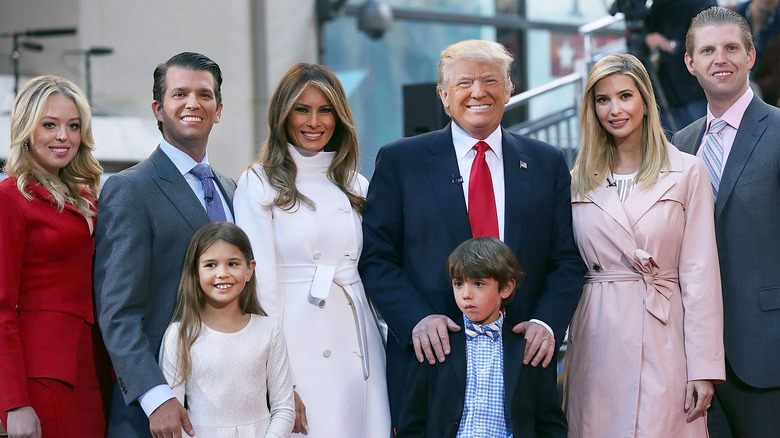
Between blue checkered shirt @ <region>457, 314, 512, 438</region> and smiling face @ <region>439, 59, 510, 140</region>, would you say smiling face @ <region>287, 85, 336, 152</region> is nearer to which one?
smiling face @ <region>439, 59, 510, 140</region>

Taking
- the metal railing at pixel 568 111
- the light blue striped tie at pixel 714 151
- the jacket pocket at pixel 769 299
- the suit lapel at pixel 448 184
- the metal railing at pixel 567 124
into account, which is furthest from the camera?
the metal railing at pixel 567 124

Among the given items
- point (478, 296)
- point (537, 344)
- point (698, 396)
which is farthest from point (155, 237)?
point (698, 396)

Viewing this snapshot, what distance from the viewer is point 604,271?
3.56 m

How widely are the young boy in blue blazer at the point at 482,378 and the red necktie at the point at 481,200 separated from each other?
202 mm

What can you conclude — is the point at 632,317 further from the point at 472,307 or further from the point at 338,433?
the point at 338,433

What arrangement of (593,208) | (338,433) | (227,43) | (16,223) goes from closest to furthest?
(16,223), (338,433), (593,208), (227,43)

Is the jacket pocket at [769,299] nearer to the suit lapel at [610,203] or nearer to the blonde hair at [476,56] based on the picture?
the suit lapel at [610,203]

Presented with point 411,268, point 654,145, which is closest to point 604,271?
point 654,145

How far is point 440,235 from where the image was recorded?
3.41m

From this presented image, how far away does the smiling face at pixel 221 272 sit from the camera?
3.14 meters

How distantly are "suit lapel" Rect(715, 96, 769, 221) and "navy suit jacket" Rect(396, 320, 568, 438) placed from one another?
1.01 metres

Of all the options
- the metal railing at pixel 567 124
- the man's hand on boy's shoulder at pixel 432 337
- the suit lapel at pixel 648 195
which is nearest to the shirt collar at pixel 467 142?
the suit lapel at pixel 648 195

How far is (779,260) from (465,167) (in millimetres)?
1195

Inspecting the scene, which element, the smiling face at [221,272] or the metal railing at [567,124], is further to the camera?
the metal railing at [567,124]
